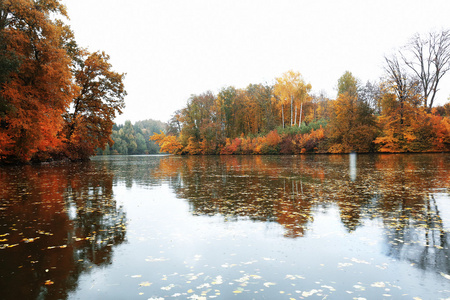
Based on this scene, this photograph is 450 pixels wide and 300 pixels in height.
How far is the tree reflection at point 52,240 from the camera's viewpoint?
141 inches

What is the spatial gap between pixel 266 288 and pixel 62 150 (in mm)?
34229

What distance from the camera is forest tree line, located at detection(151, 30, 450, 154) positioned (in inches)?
1533

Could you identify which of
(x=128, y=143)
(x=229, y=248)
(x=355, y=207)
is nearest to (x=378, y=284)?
(x=229, y=248)

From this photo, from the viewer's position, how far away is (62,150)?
106 ft

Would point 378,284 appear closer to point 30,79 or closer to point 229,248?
point 229,248

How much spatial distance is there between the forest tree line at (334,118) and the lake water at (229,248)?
35.1m

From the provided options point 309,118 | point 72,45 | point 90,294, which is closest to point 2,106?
point 72,45

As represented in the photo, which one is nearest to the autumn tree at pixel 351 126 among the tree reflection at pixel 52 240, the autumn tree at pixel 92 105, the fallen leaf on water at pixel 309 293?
the autumn tree at pixel 92 105

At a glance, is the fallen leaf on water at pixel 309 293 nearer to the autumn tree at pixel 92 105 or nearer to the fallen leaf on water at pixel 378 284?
the fallen leaf on water at pixel 378 284

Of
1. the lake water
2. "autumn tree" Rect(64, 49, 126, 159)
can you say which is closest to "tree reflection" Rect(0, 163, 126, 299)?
the lake water

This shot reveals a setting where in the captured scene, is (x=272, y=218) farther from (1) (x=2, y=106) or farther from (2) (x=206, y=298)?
(1) (x=2, y=106)

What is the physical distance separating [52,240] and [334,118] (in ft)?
141

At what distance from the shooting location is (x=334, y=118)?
142ft

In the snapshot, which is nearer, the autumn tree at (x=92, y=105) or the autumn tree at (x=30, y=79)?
the autumn tree at (x=30, y=79)
